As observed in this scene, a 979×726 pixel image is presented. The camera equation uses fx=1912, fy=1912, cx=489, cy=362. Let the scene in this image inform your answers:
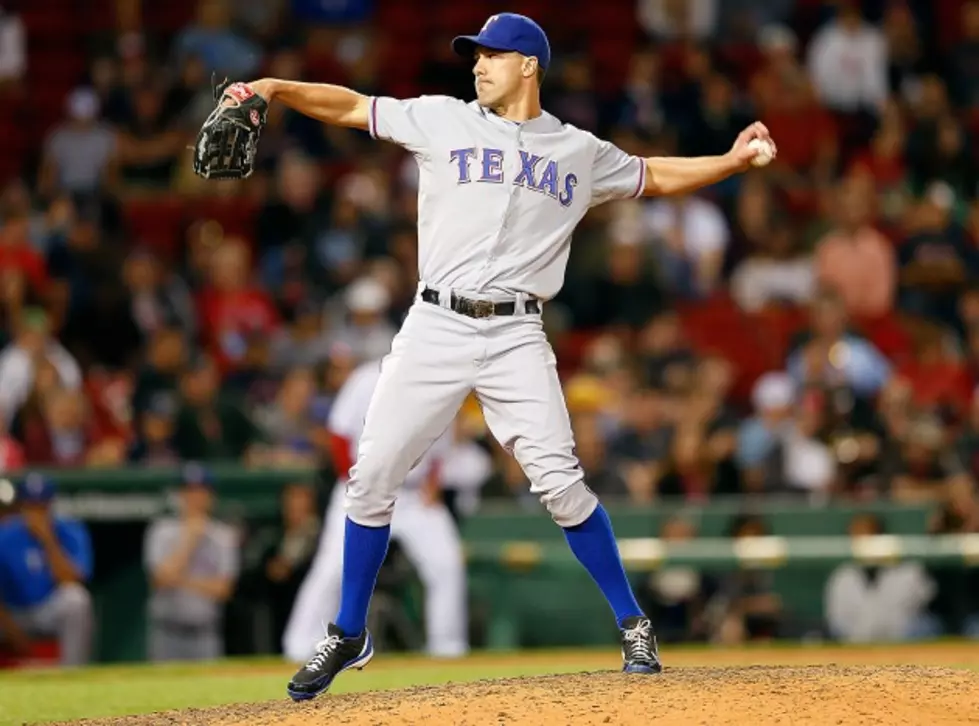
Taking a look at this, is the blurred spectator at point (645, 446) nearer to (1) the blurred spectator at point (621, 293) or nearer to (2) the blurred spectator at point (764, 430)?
(2) the blurred spectator at point (764, 430)

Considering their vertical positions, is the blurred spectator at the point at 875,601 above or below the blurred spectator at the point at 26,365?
below

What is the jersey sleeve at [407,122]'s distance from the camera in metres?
5.85

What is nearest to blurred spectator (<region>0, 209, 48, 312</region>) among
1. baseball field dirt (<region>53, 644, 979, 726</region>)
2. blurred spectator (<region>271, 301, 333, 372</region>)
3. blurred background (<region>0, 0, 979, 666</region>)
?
blurred background (<region>0, 0, 979, 666</region>)

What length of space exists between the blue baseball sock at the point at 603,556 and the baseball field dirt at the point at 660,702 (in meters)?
0.23

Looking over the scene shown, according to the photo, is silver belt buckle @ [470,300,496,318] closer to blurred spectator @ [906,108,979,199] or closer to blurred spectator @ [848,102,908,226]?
blurred spectator @ [848,102,908,226]

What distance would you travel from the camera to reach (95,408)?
1166 cm

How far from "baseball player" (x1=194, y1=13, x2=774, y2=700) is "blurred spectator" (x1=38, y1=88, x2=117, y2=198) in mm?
8172

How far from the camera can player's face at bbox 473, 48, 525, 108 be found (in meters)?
5.89

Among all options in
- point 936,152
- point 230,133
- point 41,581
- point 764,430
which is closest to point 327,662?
point 230,133

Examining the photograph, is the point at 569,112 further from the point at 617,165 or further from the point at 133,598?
the point at 617,165

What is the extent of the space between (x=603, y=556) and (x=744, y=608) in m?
5.12

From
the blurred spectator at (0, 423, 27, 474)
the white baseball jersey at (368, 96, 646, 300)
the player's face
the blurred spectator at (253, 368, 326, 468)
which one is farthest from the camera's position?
the blurred spectator at (253, 368, 326, 468)

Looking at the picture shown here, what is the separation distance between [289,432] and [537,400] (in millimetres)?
5919

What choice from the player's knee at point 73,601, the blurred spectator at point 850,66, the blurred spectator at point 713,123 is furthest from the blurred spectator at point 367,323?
the blurred spectator at point 850,66
